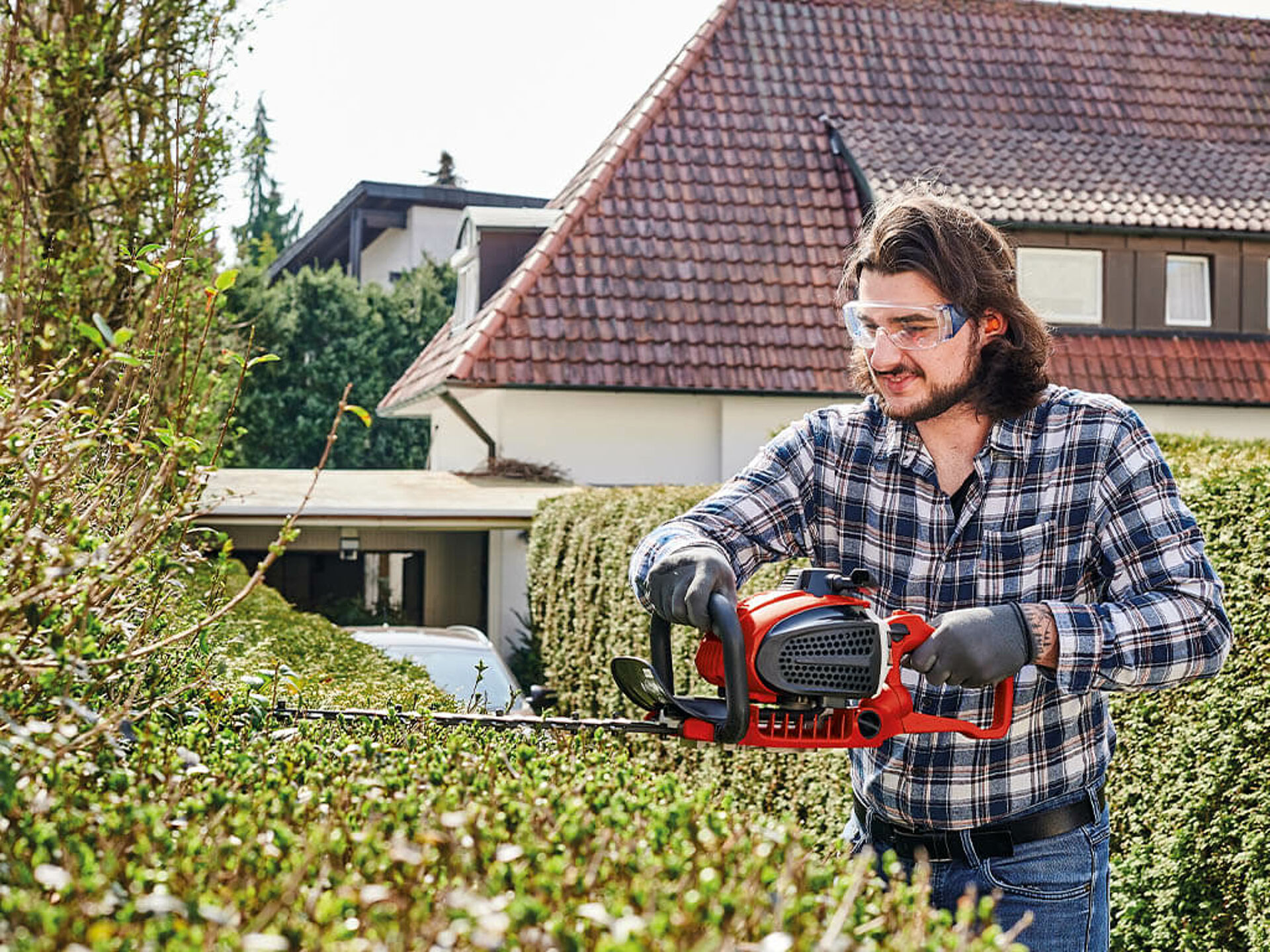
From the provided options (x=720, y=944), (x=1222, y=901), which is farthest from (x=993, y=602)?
(x=1222, y=901)

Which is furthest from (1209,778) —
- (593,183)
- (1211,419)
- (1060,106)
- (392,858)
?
(1060,106)

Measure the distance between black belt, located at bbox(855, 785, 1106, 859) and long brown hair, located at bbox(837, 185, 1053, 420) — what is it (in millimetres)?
825

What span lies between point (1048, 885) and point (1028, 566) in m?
0.64

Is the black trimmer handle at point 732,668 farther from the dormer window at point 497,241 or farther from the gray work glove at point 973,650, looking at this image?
the dormer window at point 497,241

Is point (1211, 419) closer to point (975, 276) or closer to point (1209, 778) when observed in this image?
point (1209, 778)

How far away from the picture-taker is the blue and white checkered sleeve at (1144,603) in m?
2.88

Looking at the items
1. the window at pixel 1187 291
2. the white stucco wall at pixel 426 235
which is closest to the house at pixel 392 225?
the white stucco wall at pixel 426 235

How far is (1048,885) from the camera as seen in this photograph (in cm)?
303

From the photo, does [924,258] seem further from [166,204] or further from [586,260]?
[586,260]

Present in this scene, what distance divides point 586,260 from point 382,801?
49.7ft

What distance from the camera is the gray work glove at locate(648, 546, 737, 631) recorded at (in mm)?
2855

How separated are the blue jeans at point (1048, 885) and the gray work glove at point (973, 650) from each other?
1.53 feet

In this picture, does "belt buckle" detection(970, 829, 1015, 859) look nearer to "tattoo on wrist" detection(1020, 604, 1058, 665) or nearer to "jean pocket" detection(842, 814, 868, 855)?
"jean pocket" detection(842, 814, 868, 855)

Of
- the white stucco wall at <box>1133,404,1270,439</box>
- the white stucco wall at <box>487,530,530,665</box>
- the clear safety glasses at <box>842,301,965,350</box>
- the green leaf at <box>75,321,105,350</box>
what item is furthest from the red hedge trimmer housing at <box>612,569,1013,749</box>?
the white stucco wall at <box>1133,404,1270,439</box>
